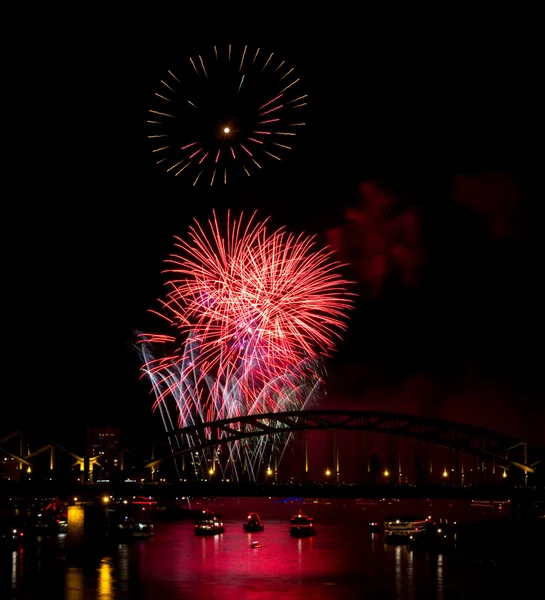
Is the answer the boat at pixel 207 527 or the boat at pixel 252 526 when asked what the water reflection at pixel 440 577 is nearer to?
the boat at pixel 207 527

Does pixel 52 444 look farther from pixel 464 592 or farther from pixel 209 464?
pixel 464 592

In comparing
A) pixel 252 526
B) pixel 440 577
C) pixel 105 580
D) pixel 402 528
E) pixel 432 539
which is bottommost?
pixel 440 577

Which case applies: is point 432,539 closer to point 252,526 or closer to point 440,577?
point 440,577

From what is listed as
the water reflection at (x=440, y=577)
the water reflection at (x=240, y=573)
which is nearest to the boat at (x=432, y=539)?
the water reflection at (x=240, y=573)

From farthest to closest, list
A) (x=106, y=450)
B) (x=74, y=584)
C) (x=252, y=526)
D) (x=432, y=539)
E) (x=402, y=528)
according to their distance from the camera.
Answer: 1. (x=252, y=526)
2. (x=402, y=528)
3. (x=432, y=539)
4. (x=106, y=450)
5. (x=74, y=584)

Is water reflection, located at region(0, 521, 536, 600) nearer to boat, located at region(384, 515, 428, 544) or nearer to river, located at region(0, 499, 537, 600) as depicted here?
river, located at region(0, 499, 537, 600)

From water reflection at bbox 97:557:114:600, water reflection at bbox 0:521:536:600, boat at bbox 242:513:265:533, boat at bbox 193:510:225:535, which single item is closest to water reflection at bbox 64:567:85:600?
water reflection at bbox 0:521:536:600

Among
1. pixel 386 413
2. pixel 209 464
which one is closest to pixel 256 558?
pixel 386 413


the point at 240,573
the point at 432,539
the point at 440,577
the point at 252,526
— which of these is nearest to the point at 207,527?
the point at 252,526
